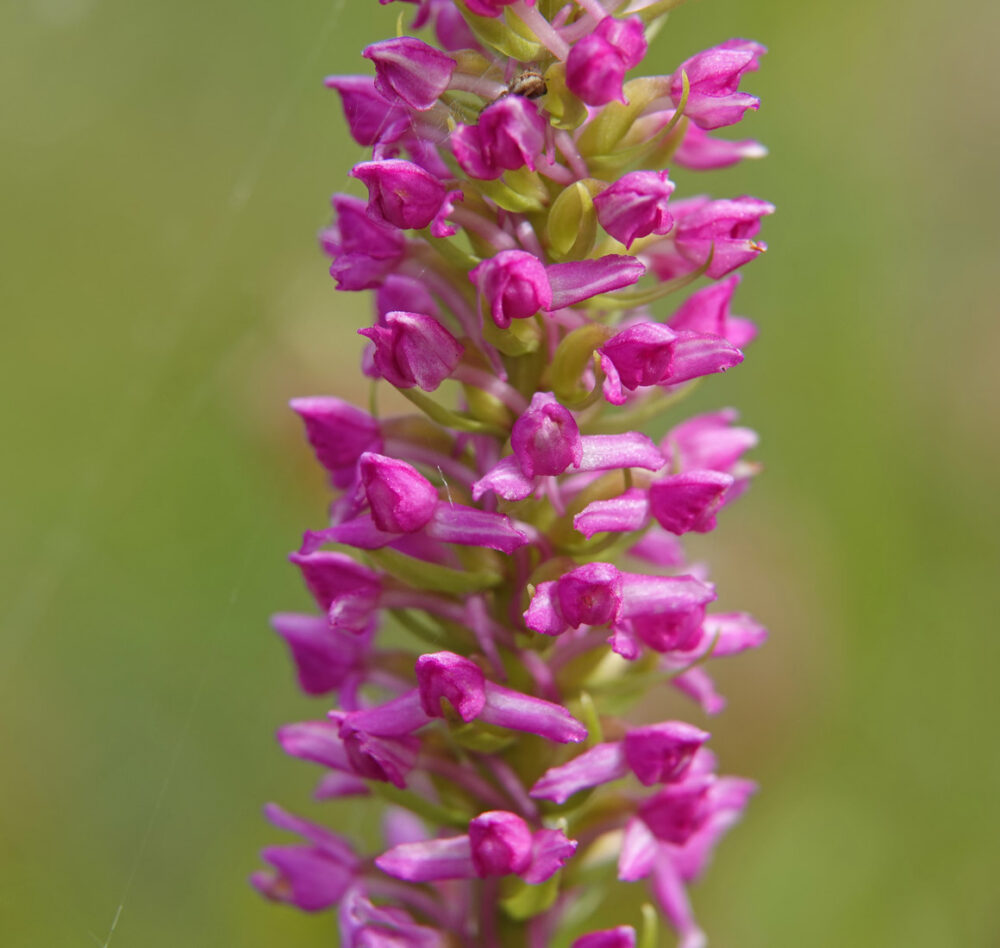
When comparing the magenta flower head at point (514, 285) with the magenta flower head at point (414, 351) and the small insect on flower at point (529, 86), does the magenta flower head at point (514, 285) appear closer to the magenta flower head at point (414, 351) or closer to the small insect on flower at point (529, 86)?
the magenta flower head at point (414, 351)

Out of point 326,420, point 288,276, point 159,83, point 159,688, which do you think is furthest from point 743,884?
point 159,83

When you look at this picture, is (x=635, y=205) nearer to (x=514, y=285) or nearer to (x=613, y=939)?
(x=514, y=285)

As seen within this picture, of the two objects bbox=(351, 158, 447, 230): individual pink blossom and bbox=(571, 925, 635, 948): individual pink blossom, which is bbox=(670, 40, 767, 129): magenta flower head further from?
bbox=(571, 925, 635, 948): individual pink blossom

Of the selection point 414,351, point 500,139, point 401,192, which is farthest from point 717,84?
point 414,351

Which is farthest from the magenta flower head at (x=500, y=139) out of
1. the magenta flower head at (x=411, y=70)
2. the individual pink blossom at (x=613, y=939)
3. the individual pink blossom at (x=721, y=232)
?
the individual pink blossom at (x=613, y=939)

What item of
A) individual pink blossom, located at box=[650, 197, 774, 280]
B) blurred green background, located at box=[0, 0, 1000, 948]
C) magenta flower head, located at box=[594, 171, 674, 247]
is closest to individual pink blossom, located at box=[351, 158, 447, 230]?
magenta flower head, located at box=[594, 171, 674, 247]

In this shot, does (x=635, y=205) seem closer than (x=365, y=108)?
Yes

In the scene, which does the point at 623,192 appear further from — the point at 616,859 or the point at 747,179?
the point at 747,179
